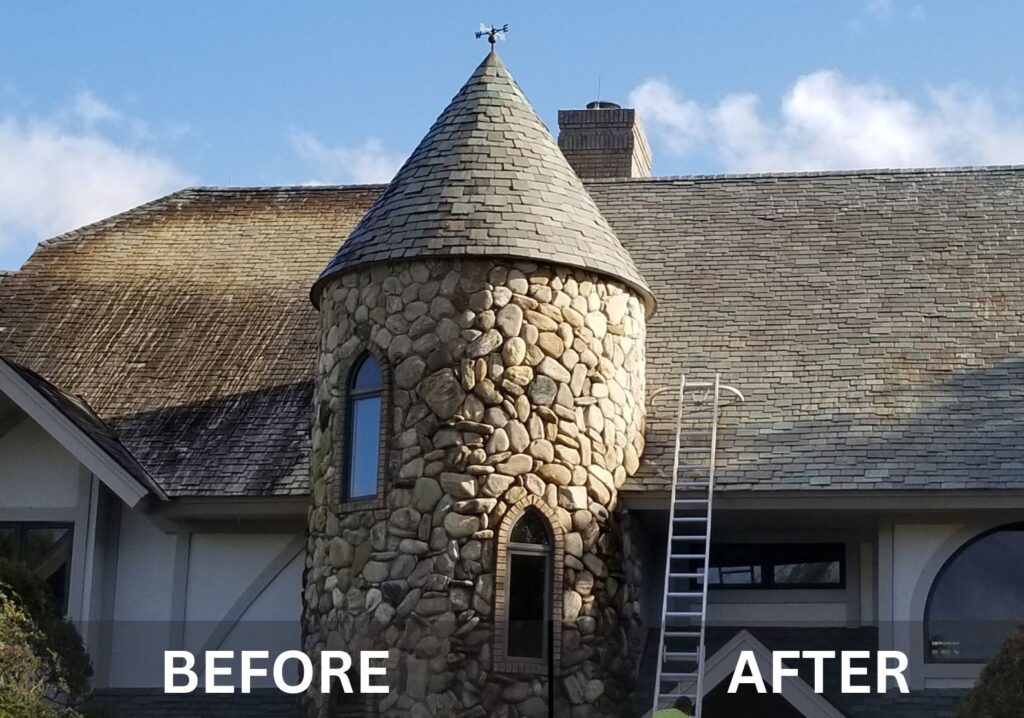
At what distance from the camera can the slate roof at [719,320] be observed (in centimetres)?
1816

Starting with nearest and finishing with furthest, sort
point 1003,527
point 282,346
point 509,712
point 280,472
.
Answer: point 509,712, point 1003,527, point 280,472, point 282,346

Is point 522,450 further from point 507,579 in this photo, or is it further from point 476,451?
point 507,579

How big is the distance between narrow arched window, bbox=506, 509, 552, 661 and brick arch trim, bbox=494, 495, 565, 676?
56mm

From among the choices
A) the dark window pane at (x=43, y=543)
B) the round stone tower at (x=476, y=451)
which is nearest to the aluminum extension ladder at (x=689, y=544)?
the round stone tower at (x=476, y=451)

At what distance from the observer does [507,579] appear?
54.6 ft

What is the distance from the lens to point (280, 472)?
18797 mm

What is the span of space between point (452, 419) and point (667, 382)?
3481 mm

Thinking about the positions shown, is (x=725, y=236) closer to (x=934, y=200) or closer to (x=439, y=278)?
(x=934, y=200)

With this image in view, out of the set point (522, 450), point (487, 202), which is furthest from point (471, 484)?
point (487, 202)

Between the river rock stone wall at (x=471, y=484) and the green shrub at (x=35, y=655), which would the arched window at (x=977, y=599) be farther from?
the green shrub at (x=35, y=655)

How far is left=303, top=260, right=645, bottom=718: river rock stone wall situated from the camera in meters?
16.5

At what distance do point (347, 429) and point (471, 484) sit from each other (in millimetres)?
1597

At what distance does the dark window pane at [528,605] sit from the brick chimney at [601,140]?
1018cm

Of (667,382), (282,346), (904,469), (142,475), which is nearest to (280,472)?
(142,475)
